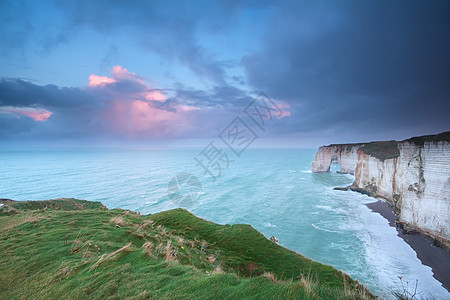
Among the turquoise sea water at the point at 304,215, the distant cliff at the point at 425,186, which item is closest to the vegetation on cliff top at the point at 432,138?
the distant cliff at the point at 425,186

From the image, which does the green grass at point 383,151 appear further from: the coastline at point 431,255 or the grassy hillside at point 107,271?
the grassy hillside at point 107,271

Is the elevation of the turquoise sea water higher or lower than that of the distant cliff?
lower

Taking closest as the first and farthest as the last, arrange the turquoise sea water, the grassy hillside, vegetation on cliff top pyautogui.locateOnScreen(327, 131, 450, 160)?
1. the grassy hillside
2. the turquoise sea water
3. vegetation on cliff top pyautogui.locateOnScreen(327, 131, 450, 160)

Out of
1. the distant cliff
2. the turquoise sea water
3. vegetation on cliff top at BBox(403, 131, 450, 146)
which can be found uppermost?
vegetation on cliff top at BBox(403, 131, 450, 146)

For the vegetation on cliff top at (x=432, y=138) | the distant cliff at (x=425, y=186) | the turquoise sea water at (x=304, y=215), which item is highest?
the vegetation on cliff top at (x=432, y=138)

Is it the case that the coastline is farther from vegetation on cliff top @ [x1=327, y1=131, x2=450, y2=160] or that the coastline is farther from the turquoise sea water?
vegetation on cliff top @ [x1=327, y1=131, x2=450, y2=160]

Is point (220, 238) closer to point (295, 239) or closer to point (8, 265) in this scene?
point (8, 265)

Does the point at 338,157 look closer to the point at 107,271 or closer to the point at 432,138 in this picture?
the point at 432,138

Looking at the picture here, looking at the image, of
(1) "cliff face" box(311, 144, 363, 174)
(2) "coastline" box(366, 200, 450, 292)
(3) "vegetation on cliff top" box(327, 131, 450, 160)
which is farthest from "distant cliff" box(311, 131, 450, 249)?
(1) "cliff face" box(311, 144, 363, 174)

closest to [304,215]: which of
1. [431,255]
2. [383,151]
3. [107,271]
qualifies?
[431,255]

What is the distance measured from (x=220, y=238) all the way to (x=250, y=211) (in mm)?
18281

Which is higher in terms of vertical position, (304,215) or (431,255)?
(431,255)

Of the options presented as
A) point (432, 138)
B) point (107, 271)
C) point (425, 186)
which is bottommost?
point (425, 186)

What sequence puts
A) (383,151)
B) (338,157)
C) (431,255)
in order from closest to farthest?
(431,255) < (383,151) < (338,157)
